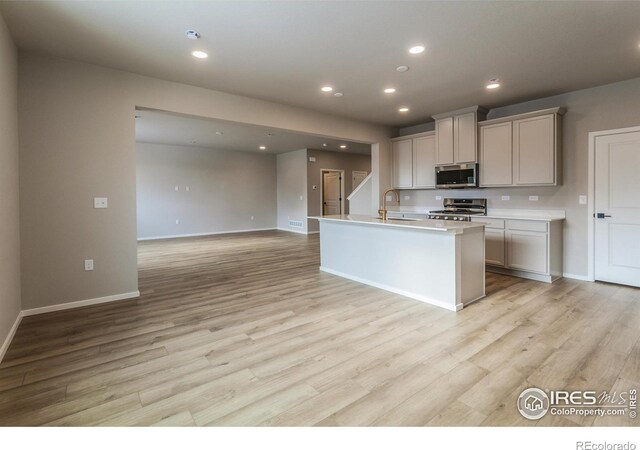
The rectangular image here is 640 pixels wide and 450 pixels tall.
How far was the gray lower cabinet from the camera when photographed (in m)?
4.37

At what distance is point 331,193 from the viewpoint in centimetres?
1091

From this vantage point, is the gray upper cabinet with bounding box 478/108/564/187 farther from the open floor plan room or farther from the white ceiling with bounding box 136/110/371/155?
the white ceiling with bounding box 136/110/371/155

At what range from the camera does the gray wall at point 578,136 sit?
4.12 meters

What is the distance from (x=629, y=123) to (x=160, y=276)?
6711 millimetres

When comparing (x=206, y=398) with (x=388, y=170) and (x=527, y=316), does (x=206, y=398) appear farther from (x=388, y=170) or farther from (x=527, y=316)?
(x=388, y=170)

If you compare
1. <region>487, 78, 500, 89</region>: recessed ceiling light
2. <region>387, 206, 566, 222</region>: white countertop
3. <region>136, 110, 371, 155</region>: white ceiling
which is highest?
<region>136, 110, 371, 155</region>: white ceiling

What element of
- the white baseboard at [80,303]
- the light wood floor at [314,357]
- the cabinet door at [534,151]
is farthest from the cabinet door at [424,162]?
the white baseboard at [80,303]

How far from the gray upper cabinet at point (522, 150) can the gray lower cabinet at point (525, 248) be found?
657 mm

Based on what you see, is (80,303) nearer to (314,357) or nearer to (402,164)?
(314,357)

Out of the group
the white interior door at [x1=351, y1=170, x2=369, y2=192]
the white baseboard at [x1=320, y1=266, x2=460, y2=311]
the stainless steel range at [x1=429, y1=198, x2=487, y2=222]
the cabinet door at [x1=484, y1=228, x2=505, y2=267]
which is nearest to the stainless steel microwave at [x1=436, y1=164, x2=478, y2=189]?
the stainless steel range at [x1=429, y1=198, x2=487, y2=222]

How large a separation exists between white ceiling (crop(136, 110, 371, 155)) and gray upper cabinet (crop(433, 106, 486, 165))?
240 centimetres

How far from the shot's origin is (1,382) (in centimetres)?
209

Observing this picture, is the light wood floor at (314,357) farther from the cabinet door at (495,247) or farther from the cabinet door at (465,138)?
the cabinet door at (465,138)
